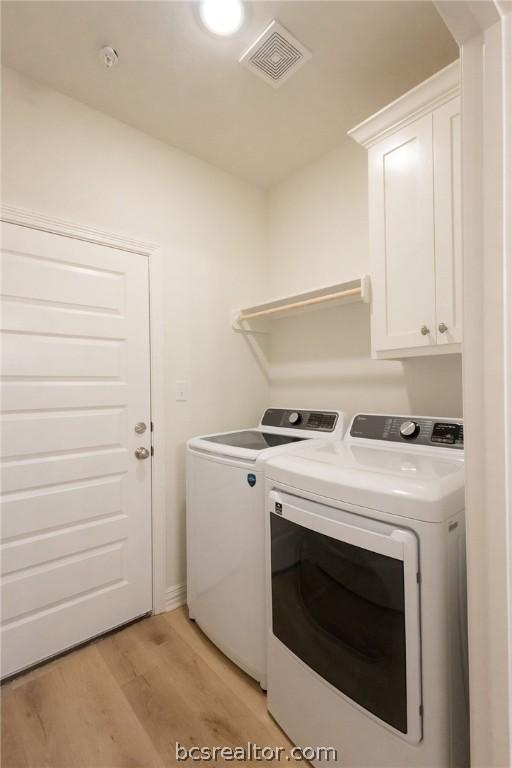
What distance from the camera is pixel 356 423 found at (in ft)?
5.90

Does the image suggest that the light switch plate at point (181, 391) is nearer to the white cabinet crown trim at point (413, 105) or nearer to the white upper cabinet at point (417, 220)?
the white upper cabinet at point (417, 220)

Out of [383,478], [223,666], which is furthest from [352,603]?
[223,666]

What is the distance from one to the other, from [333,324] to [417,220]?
2.80 ft

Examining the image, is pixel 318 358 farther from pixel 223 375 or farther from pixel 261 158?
pixel 261 158

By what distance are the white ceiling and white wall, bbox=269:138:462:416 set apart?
0.30m

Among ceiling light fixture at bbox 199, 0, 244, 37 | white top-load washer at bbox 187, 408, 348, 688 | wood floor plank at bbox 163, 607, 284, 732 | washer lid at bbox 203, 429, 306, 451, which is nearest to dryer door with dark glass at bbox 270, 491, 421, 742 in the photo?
white top-load washer at bbox 187, 408, 348, 688

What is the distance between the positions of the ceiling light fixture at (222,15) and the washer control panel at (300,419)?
1.73 m

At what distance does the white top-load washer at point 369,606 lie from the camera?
0.89 m

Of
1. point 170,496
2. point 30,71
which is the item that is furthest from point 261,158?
point 170,496

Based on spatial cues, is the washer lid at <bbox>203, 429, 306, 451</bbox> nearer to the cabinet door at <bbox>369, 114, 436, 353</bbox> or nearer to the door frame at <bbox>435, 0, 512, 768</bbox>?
the cabinet door at <bbox>369, 114, 436, 353</bbox>

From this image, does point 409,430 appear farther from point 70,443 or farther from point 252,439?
point 70,443

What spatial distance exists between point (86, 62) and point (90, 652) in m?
2.71

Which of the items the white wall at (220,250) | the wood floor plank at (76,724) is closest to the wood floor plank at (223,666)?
the white wall at (220,250)

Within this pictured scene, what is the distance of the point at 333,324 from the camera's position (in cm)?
221
